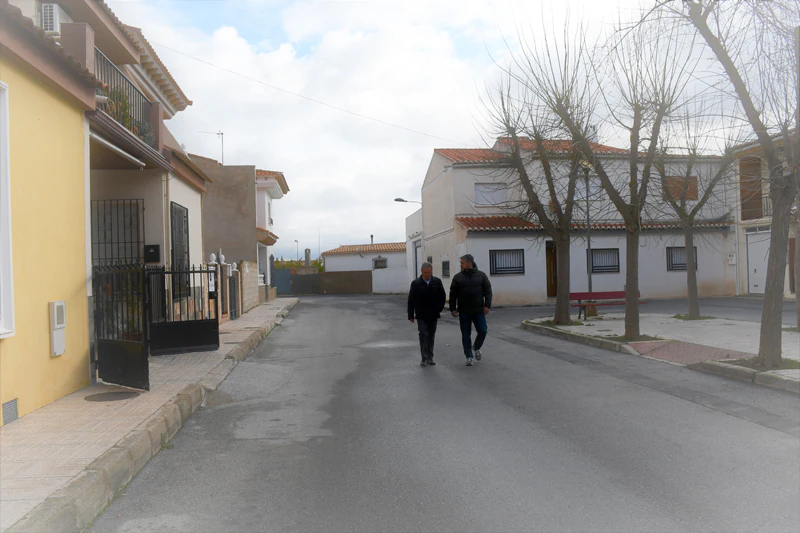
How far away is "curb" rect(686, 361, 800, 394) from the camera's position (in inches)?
302

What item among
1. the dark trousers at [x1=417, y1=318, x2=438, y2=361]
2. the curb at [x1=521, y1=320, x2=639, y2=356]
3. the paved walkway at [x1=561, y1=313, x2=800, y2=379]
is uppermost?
the dark trousers at [x1=417, y1=318, x2=438, y2=361]

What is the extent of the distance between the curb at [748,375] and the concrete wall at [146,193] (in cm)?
995

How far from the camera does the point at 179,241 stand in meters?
13.8

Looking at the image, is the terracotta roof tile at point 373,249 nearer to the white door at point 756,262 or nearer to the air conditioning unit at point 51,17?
the white door at point 756,262

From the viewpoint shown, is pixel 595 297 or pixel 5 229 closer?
pixel 5 229

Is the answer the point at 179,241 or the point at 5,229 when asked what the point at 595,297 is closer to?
the point at 179,241

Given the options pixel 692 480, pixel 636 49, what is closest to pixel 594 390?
pixel 692 480

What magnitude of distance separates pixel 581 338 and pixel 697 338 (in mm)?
2277

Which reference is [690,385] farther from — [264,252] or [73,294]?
[264,252]

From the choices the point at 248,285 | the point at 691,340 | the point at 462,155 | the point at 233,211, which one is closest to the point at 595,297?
the point at 691,340

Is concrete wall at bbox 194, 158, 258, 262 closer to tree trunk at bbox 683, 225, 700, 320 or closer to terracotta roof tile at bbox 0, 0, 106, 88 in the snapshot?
tree trunk at bbox 683, 225, 700, 320

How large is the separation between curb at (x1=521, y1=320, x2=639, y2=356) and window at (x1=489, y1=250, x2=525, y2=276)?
9966 mm

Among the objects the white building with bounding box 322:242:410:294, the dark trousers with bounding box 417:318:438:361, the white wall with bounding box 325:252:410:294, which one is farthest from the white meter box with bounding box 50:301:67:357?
the white building with bounding box 322:242:410:294

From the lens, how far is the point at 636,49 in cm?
1159
